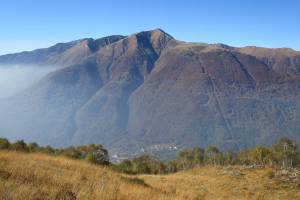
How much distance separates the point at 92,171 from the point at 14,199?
12.7 meters

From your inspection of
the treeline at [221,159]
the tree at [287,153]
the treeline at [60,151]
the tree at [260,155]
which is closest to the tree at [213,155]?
the treeline at [221,159]

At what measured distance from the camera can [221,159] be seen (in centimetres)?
14250

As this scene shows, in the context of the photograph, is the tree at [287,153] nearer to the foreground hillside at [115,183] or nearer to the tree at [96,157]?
the tree at [96,157]

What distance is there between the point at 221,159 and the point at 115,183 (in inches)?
5049

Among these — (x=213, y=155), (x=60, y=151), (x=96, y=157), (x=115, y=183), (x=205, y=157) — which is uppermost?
(x=115, y=183)

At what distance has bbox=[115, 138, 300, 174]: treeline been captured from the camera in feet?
379

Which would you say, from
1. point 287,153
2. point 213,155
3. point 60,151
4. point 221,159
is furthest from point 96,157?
point 213,155

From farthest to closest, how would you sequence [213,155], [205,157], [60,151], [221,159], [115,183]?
[213,155]
[205,157]
[221,159]
[60,151]
[115,183]

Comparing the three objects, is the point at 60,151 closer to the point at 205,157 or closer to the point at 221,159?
the point at 205,157

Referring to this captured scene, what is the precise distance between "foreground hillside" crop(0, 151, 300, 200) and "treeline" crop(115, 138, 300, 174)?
6698cm

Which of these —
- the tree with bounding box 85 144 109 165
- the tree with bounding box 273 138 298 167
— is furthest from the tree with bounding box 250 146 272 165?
the tree with bounding box 85 144 109 165

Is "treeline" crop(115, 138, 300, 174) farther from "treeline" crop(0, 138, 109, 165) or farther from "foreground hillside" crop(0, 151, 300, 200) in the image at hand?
"foreground hillside" crop(0, 151, 300, 200)

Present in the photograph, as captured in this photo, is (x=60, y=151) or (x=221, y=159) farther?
(x=221, y=159)

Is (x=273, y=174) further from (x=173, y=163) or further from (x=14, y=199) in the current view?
(x=173, y=163)
